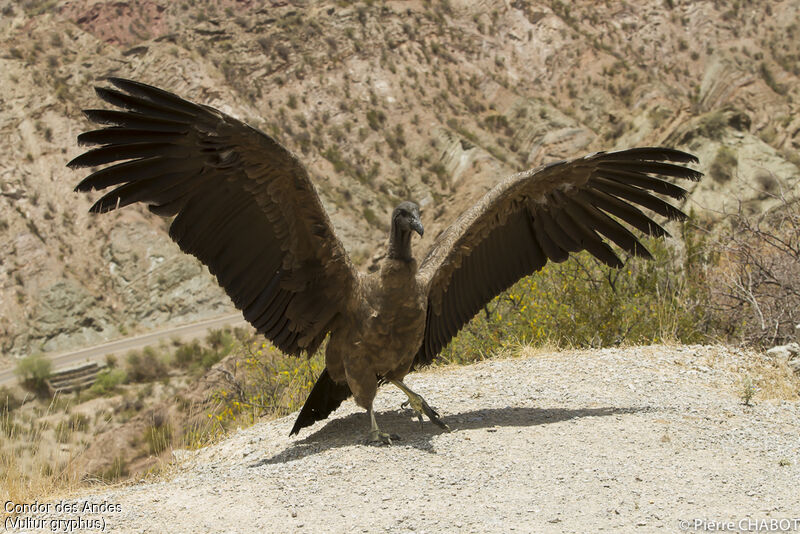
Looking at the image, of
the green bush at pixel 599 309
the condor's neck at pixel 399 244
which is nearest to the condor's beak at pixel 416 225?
the condor's neck at pixel 399 244

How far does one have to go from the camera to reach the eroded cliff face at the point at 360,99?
31.2 metres

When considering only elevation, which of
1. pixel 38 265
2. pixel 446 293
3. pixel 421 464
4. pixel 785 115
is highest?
pixel 785 115

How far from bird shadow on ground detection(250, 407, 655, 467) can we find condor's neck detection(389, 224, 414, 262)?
1463 millimetres

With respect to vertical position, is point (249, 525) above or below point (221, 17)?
below

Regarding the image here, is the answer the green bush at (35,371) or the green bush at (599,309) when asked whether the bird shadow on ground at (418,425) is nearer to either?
the green bush at (599,309)

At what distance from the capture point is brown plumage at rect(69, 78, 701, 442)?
491cm

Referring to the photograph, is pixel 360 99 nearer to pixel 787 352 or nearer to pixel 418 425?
pixel 787 352

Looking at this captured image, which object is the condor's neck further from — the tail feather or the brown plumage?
the tail feather

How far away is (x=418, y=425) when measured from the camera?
239 inches

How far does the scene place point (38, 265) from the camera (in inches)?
1236

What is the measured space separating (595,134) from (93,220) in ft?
86.6

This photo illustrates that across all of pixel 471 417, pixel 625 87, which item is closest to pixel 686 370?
pixel 471 417

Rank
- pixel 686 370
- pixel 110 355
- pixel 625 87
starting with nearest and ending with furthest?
1. pixel 686 370
2. pixel 110 355
3. pixel 625 87

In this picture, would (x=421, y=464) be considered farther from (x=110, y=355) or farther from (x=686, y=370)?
(x=110, y=355)
